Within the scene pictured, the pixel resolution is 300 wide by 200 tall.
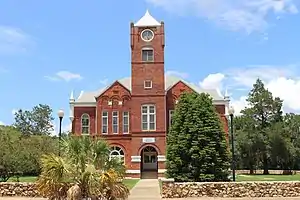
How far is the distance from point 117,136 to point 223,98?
1369 centimetres

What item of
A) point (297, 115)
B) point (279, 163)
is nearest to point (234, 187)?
point (279, 163)

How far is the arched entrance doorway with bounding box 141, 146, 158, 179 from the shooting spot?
1961 inches

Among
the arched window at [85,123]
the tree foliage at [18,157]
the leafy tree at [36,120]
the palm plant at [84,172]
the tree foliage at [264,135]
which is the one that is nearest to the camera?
the palm plant at [84,172]

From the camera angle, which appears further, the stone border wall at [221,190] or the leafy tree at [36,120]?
the leafy tree at [36,120]

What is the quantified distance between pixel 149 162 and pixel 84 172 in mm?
36907

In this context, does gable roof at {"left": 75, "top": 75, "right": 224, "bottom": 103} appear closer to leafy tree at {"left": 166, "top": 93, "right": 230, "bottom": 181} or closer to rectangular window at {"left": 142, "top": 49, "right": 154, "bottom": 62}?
rectangular window at {"left": 142, "top": 49, "right": 154, "bottom": 62}

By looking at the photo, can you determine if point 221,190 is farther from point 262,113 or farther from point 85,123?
point 262,113

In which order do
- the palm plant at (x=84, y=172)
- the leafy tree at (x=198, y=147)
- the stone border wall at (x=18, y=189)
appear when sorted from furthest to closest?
the leafy tree at (x=198, y=147) → the stone border wall at (x=18, y=189) → the palm plant at (x=84, y=172)

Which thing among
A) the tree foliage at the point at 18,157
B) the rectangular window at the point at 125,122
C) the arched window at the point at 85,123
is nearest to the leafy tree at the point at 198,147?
the tree foliage at the point at 18,157

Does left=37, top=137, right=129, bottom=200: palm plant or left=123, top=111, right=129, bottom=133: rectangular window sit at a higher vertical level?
left=123, top=111, right=129, bottom=133: rectangular window

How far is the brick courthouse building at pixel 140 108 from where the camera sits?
47.8 m

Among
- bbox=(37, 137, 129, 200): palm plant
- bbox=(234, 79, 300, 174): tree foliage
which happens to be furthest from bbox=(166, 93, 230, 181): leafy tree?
bbox=(234, 79, 300, 174): tree foliage

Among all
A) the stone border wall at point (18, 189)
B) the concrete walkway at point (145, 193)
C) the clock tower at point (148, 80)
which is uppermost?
the clock tower at point (148, 80)

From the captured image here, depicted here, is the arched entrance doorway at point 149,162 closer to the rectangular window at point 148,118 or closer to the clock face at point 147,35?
the rectangular window at point 148,118
